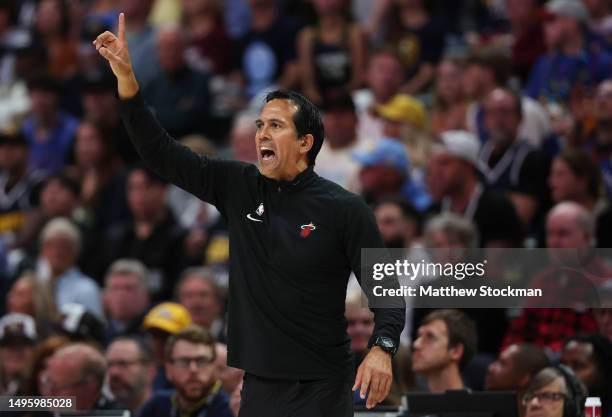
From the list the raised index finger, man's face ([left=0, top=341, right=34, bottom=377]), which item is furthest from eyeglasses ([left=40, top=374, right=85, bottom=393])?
the raised index finger

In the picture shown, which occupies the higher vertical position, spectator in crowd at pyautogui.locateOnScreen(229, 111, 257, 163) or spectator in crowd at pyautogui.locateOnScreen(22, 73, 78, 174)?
spectator in crowd at pyautogui.locateOnScreen(22, 73, 78, 174)

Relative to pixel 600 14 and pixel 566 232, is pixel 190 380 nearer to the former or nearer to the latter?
pixel 566 232

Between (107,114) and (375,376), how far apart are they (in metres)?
7.85

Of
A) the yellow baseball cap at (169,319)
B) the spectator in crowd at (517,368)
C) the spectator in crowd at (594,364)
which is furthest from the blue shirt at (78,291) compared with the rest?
the spectator in crowd at (594,364)

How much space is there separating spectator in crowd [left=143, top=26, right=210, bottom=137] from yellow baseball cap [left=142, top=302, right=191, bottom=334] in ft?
11.3

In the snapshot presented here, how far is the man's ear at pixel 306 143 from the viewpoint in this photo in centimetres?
506

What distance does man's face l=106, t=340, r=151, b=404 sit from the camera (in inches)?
300

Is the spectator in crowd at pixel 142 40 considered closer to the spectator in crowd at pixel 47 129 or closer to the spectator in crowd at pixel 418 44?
the spectator in crowd at pixel 47 129

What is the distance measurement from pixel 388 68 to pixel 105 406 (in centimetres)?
488

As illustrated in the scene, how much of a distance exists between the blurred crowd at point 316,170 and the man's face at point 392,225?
1 cm

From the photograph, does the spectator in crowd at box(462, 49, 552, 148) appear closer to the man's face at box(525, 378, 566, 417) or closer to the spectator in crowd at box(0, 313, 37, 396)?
the spectator in crowd at box(0, 313, 37, 396)

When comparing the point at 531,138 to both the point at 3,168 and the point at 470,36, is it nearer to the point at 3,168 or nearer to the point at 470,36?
the point at 470,36

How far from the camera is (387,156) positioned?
9.71m

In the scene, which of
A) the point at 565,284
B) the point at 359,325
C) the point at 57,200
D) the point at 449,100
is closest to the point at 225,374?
the point at 359,325
